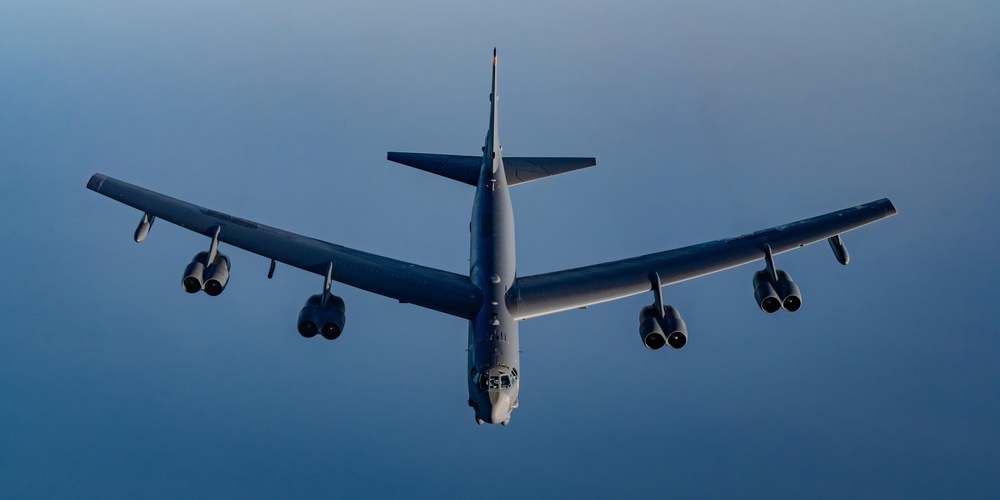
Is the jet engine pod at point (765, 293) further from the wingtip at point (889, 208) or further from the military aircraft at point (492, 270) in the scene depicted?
the wingtip at point (889, 208)

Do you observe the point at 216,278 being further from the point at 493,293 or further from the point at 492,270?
the point at 493,293

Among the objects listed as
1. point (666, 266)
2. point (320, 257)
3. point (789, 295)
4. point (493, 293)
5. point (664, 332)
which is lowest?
point (664, 332)

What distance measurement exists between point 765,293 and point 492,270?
1436cm

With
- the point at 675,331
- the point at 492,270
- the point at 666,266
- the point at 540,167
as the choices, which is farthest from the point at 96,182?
the point at 675,331

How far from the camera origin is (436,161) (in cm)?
5947

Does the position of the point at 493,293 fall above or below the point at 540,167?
below

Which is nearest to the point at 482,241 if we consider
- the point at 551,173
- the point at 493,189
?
the point at 493,189

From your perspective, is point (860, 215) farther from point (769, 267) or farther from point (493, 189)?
point (493, 189)

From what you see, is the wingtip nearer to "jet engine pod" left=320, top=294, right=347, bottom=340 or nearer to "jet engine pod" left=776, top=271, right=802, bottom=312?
"jet engine pod" left=776, top=271, right=802, bottom=312

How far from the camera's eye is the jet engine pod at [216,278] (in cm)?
5206

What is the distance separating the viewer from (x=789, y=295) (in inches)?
2051

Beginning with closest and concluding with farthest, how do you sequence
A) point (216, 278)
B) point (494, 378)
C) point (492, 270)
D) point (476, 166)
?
point (494, 378)
point (492, 270)
point (216, 278)
point (476, 166)

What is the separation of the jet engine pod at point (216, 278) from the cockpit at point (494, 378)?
15844 mm

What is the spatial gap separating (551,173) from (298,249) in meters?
15.7
